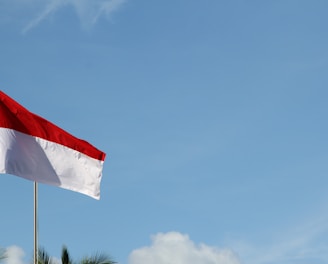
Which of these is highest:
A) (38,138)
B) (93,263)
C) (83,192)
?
(93,263)

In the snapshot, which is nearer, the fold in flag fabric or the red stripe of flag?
the fold in flag fabric

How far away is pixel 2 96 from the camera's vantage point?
25391mm

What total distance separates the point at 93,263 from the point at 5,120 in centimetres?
1622

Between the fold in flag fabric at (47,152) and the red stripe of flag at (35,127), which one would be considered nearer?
the fold in flag fabric at (47,152)

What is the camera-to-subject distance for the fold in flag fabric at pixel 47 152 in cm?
2491

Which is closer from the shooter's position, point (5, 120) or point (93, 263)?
point (5, 120)

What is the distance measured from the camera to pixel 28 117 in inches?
1009

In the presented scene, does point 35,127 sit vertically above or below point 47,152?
above

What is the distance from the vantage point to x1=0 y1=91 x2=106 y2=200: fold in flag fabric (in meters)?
24.9

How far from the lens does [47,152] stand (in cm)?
2552

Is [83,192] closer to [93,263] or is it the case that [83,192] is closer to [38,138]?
[38,138]

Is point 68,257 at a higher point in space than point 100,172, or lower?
higher

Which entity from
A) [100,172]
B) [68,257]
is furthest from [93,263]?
[100,172]

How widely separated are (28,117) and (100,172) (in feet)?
8.71
